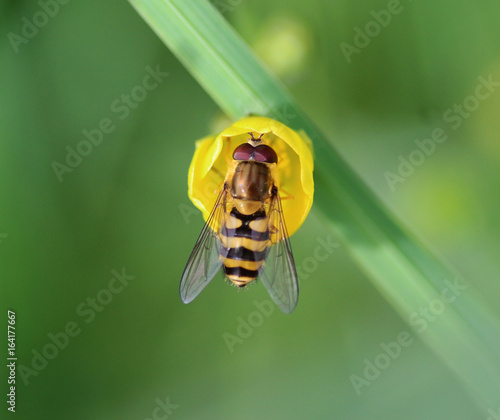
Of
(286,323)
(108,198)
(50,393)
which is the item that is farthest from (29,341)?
(286,323)

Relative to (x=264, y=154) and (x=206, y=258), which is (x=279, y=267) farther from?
(x=264, y=154)

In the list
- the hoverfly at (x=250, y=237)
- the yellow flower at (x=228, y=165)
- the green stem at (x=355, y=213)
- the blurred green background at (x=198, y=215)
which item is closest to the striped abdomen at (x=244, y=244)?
the hoverfly at (x=250, y=237)

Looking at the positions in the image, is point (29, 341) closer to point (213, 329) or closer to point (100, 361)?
point (100, 361)

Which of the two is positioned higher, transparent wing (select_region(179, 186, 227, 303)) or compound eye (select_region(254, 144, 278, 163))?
compound eye (select_region(254, 144, 278, 163))

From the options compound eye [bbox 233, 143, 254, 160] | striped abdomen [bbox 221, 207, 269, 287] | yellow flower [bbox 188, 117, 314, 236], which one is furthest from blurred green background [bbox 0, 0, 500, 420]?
striped abdomen [bbox 221, 207, 269, 287]

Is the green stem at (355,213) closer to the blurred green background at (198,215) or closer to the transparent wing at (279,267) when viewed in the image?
the transparent wing at (279,267)

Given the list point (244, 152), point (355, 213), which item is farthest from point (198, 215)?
point (355, 213)

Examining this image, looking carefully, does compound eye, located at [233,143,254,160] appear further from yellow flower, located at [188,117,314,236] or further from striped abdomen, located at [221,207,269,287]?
striped abdomen, located at [221,207,269,287]
